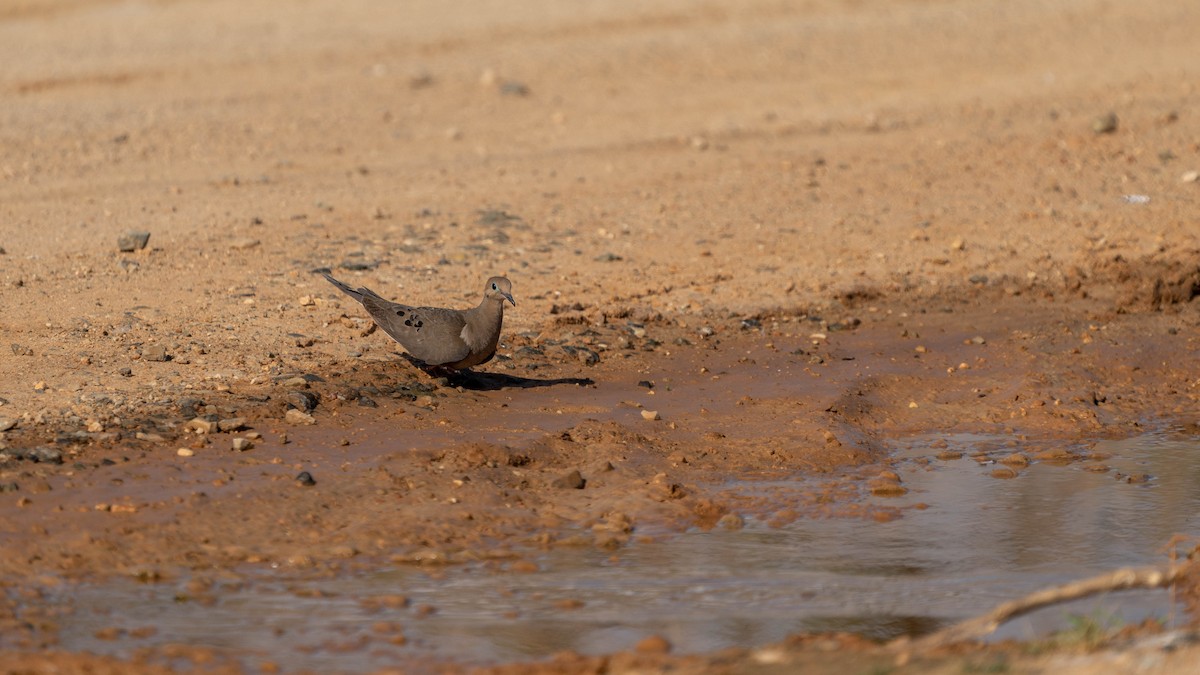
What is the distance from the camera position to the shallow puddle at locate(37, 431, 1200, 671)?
4922mm

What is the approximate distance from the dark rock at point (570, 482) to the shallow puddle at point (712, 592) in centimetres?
51

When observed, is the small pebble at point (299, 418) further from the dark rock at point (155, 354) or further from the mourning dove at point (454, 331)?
the dark rock at point (155, 354)

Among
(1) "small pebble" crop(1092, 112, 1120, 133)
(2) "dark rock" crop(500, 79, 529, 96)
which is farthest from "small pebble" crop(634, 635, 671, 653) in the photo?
(2) "dark rock" crop(500, 79, 529, 96)

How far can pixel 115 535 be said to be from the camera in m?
5.51

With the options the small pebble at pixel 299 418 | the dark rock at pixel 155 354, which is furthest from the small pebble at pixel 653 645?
the dark rock at pixel 155 354

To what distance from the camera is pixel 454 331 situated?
6949 millimetres

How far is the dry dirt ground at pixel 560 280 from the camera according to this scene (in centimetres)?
592

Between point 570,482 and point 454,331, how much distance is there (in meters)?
1.10

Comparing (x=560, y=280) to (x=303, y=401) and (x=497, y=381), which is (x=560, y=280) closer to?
(x=497, y=381)

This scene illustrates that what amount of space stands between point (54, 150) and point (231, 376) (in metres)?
5.49

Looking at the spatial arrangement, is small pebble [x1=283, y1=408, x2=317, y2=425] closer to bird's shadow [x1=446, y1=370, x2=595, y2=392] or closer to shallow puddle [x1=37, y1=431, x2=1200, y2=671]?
bird's shadow [x1=446, y1=370, x2=595, y2=392]

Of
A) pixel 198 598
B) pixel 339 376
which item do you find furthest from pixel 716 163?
pixel 198 598

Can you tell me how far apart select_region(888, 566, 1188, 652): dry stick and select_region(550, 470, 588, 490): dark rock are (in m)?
1.70

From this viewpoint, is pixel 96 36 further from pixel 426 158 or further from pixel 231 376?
pixel 231 376
